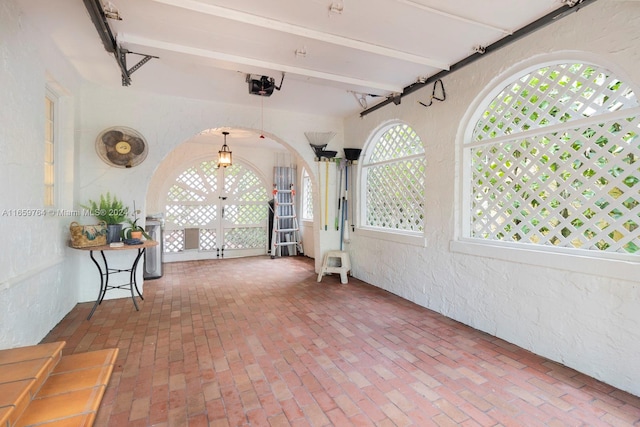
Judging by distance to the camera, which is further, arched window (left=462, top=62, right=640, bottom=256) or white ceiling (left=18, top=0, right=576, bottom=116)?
white ceiling (left=18, top=0, right=576, bottom=116)

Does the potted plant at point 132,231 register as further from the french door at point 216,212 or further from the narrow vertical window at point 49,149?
the french door at point 216,212

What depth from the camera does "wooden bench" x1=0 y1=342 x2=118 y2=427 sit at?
1.35 meters

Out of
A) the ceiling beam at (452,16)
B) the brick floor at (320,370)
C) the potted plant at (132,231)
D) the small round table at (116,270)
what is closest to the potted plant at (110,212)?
the potted plant at (132,231)

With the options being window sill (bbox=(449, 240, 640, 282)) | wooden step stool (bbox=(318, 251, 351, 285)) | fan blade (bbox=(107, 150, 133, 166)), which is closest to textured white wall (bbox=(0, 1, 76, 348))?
fan blade (bbox=(107, 150, 133, 166))

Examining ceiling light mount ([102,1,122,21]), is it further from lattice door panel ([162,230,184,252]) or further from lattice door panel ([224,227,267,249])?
lattice door panel ([224,227,267,249])

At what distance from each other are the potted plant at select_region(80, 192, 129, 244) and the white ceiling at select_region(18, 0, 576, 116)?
1422 mm

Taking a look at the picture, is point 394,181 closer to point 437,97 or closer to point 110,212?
point 437,97

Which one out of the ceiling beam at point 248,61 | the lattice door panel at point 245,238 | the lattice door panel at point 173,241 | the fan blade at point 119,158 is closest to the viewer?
the ceiling beam at point 248,61

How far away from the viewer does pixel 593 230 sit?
2.14m

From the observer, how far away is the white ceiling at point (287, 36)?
2139mm

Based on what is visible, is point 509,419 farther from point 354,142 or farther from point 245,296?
point 354,142

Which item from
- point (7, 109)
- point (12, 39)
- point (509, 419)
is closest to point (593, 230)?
point (509, 419)

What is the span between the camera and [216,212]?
672 centimetres

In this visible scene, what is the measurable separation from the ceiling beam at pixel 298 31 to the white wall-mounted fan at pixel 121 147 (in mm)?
2234
